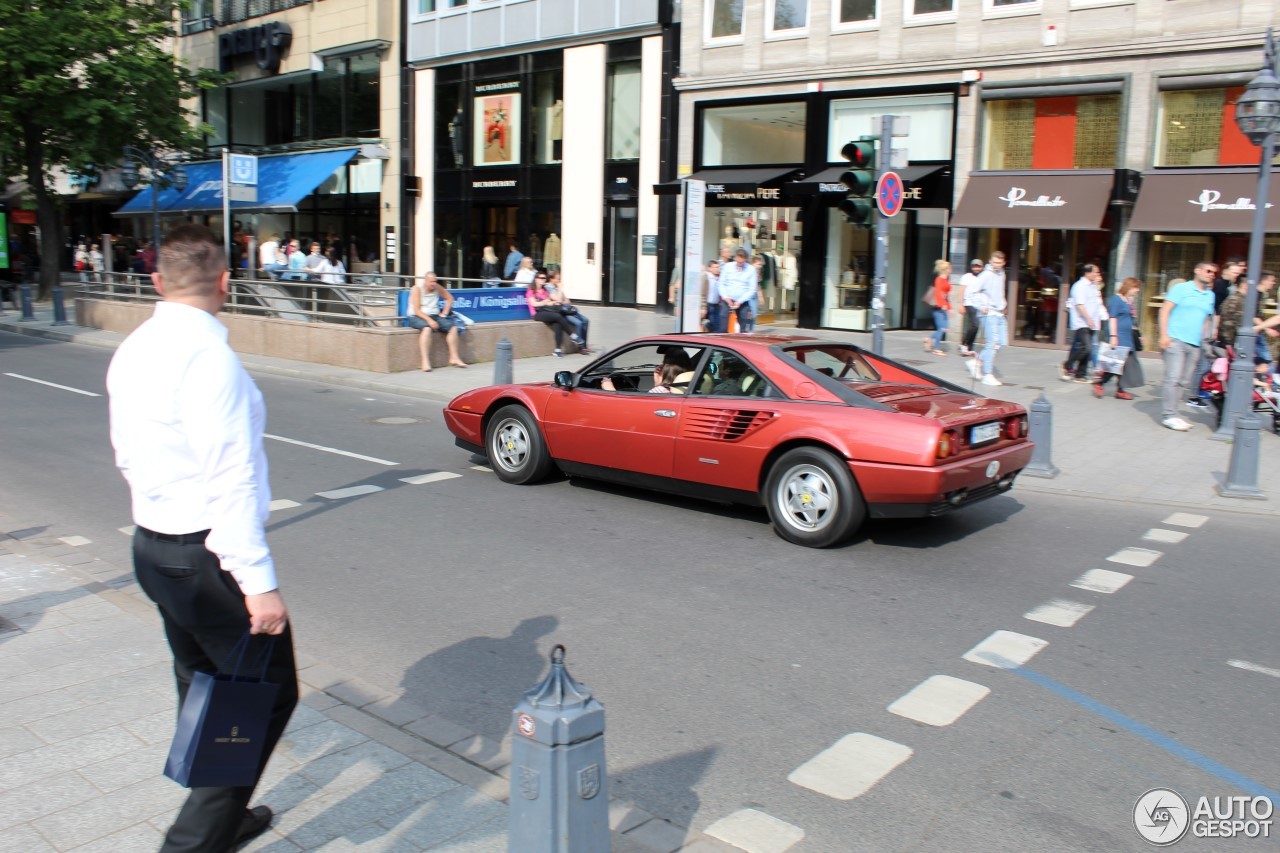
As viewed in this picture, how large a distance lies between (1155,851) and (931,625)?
2.29 meters

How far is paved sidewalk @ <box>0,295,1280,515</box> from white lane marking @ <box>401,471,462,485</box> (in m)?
5.01

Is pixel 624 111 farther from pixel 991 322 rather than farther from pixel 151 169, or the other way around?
pixel 991 322

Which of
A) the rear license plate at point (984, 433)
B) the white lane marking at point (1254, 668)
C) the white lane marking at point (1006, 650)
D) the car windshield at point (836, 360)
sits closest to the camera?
the white lane marking at point (1254, 668)

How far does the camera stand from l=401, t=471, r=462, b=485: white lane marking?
9.58 metres

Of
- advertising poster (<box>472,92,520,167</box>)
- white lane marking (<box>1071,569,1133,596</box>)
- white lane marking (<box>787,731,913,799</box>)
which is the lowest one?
white lane marking (<box>787,731,913,799</box>)

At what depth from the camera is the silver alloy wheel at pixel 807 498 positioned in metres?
7.31

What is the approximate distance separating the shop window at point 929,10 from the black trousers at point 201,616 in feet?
67.6

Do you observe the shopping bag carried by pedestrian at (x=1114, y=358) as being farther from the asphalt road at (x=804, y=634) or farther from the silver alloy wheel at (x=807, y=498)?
the silver alloy wheel at (x=807, y=498)

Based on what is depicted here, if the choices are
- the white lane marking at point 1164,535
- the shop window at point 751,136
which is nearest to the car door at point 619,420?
the white lane marking at point 1164,535

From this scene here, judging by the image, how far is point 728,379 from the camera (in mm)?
8117

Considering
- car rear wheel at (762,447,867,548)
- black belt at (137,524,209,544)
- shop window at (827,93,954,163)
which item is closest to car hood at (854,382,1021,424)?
car rear wheel at (762,447,867,548)

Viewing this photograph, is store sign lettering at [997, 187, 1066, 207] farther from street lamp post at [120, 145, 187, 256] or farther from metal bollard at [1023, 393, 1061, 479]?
street lamp post at [120, 145, 187, 256]

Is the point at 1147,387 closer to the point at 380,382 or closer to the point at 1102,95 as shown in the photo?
the point at 1102,95

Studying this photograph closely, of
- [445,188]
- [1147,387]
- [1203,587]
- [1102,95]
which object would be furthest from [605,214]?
[1203,587]
